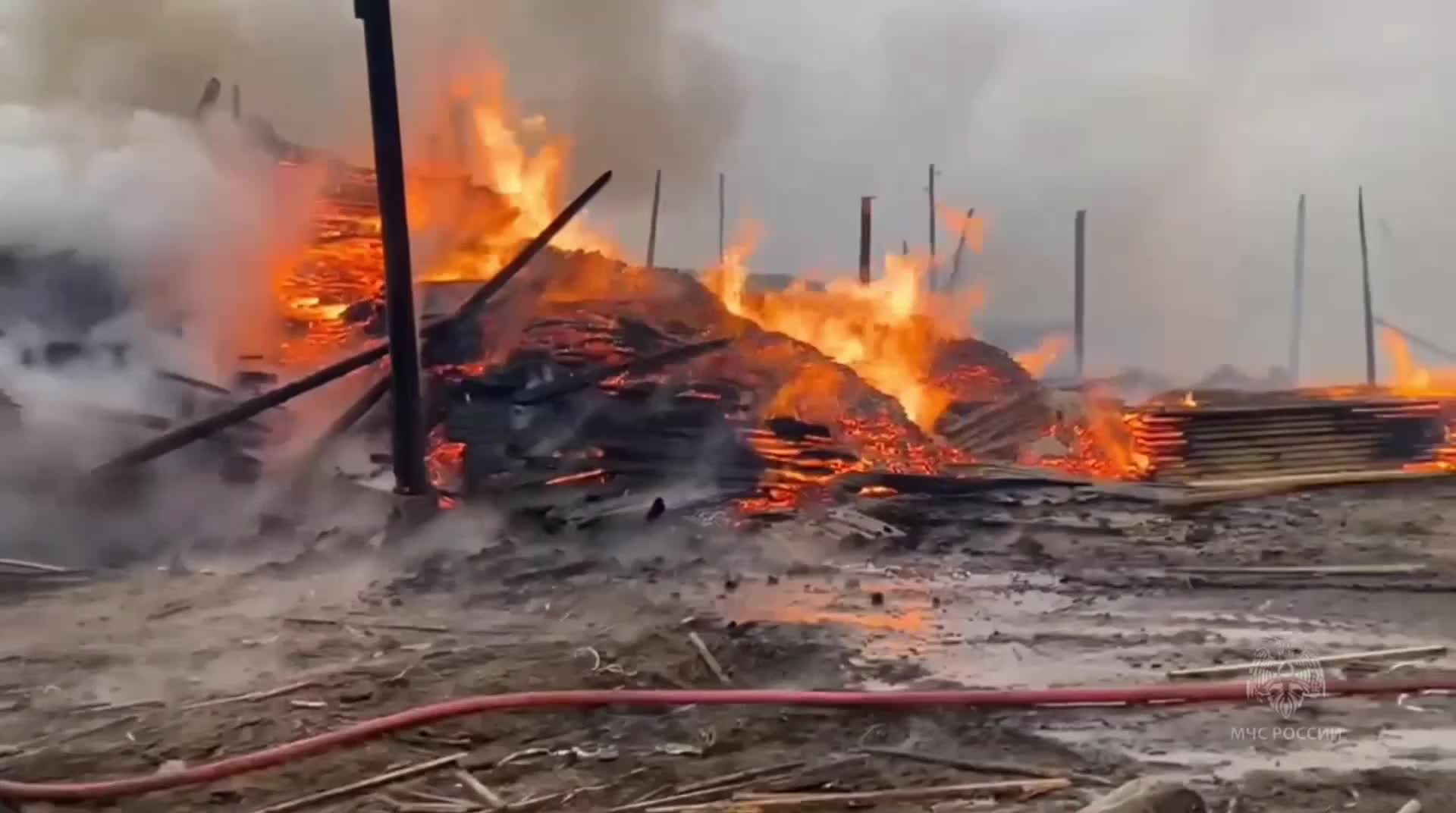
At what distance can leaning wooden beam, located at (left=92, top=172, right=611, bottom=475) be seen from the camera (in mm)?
7426

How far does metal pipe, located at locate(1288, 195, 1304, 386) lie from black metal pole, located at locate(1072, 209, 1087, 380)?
5.76 ft

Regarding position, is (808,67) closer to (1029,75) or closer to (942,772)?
(1029,75)

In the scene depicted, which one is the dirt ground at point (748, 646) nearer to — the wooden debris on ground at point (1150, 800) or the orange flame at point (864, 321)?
the wooden debris on ground at point (1150, 800)

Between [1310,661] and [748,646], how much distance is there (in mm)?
2261

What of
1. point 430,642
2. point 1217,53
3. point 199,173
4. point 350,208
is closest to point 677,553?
point 430,642

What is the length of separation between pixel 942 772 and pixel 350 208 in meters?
6.52

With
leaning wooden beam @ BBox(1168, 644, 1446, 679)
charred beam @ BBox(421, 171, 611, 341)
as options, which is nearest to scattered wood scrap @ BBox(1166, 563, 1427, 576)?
leaning wooden beam @ BBox(1168, 644, 1446, 679)

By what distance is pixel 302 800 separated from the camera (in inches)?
148

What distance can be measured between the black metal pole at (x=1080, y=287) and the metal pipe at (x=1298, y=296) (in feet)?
5.76

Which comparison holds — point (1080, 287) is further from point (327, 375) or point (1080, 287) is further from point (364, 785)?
point (364, 785)

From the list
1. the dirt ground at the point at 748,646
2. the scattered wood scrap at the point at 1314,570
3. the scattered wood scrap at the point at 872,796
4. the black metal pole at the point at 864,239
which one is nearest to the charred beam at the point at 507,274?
the dirt ground at the point at 748,646

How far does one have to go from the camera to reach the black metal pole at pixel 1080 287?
10.3 m

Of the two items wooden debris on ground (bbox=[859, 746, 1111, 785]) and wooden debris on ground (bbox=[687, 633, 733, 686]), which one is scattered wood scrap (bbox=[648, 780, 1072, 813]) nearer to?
wooden debris on ground (bbox=[859, 746, 1111, 785])

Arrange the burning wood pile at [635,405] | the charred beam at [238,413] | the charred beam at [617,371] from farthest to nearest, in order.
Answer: the charred beam at [617,371] → the burning wood pile at [635,405] → the charred beam at [238,413]
